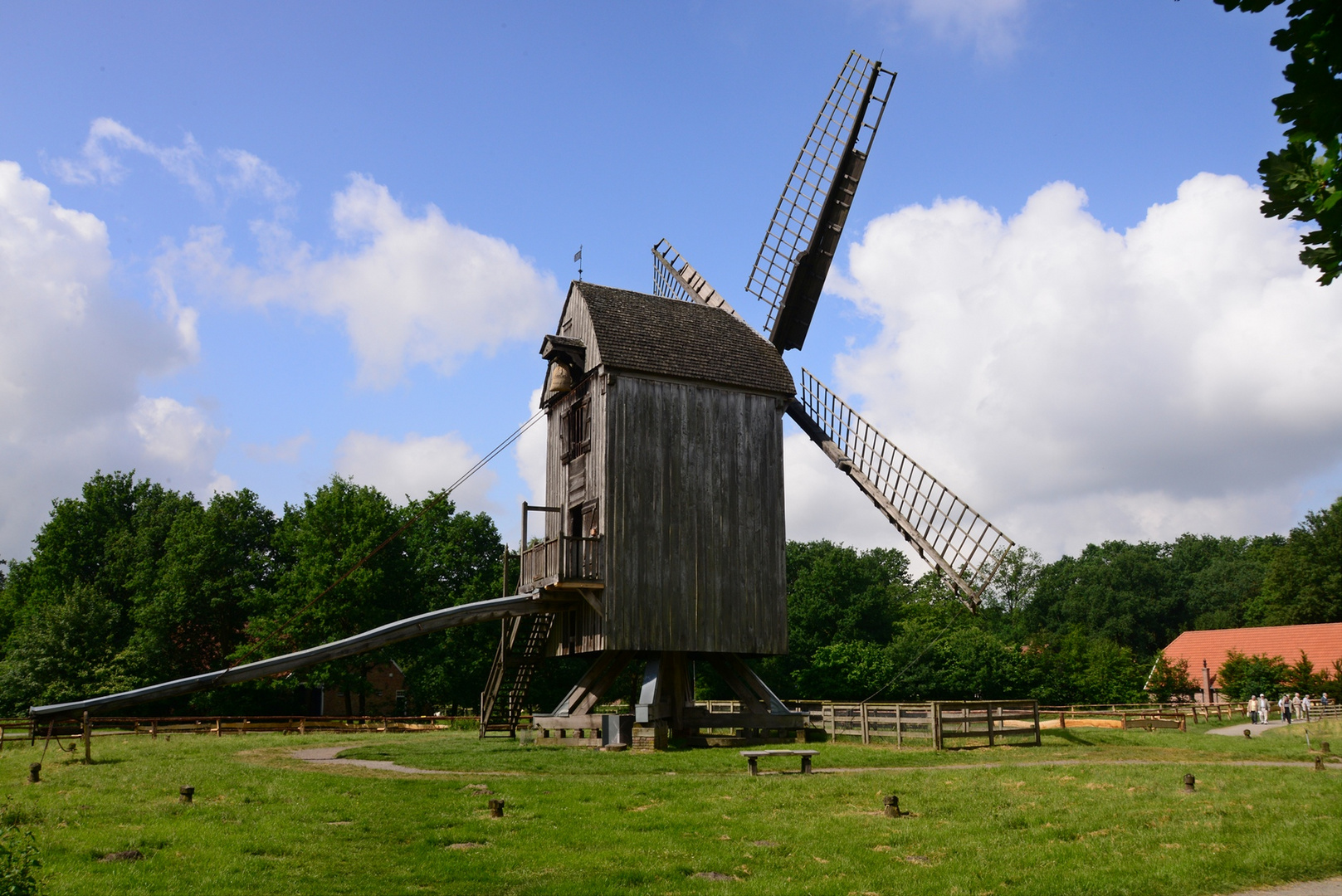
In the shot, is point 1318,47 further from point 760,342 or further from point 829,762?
point 760,342

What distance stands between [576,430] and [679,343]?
342 cm

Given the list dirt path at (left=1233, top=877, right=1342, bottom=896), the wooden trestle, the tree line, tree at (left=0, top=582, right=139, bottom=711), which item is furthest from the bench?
tree at (left=0, top=582, right=139, bottom=711)

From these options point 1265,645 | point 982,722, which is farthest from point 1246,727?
point 1265,645

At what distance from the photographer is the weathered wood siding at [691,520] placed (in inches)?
914

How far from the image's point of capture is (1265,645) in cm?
5622

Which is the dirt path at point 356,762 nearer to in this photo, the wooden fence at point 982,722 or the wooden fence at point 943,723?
the wooden fence at point 943,723

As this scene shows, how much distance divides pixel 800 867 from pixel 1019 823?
3.40m

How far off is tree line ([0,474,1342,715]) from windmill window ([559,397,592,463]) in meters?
13.4

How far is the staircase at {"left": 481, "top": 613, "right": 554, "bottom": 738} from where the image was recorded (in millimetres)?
26312

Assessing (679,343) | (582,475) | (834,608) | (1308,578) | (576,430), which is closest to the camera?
(582,475)

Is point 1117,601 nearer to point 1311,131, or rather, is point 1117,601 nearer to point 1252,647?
point 1252,647

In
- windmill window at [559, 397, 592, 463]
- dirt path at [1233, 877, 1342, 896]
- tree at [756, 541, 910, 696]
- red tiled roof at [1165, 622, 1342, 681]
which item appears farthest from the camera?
tree at [756, 541, 910, 696]

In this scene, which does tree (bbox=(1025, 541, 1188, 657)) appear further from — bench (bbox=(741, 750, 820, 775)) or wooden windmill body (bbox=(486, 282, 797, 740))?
bench (bbox=(741, 750, 820, 775))

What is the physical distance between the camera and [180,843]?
10508 millimetres
